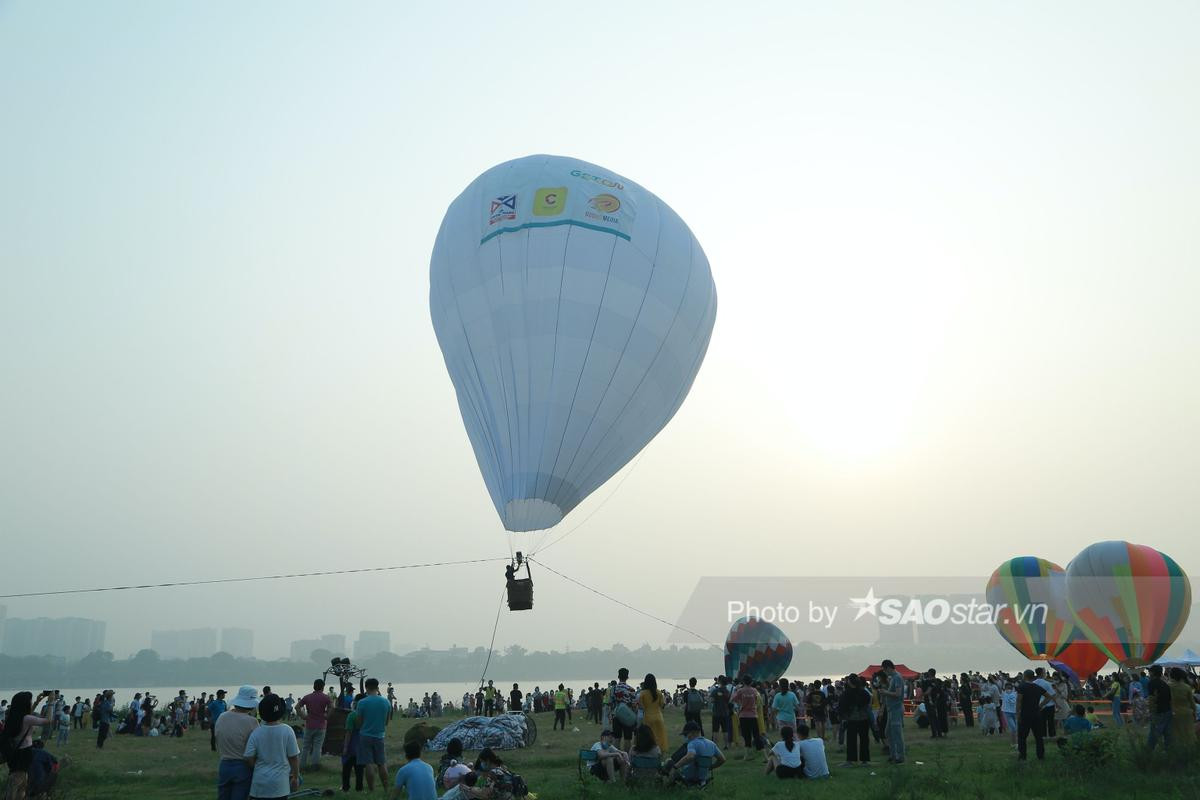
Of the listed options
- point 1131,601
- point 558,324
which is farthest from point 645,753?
point 1131,601

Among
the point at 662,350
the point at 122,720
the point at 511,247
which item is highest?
the point at 511,247

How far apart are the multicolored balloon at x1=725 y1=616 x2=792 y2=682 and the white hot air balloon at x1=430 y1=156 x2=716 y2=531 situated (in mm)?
17040

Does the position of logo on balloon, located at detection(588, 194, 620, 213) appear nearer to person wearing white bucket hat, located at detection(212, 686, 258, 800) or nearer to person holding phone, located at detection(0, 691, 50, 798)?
person wearing white bucket hat, located at detection(212, 686, 258, 800)

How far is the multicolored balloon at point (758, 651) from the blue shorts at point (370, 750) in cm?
2600

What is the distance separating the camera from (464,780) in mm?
9312

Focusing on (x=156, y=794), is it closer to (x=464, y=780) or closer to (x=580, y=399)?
(x=464, y=780)

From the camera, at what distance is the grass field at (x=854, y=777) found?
10.6 m

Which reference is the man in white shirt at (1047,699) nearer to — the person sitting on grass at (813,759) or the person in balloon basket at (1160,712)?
the person in balloon basket at (1160,712)

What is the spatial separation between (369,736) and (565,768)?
3.94 meters

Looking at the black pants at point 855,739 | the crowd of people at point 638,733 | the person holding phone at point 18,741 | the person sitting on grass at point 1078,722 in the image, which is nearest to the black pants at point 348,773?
the crowd of people at point 638,733

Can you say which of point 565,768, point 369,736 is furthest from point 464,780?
point 565,768

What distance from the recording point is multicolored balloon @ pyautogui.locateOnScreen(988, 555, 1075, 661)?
3562 cm

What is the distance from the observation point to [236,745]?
8.58 m

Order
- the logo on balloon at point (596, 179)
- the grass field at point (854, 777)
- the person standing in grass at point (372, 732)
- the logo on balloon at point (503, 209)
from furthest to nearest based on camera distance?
the logo on balloon at point (596, 179), the logo on balloon at point (503, 209), the person standing in grass at point (372, 732), the grass field at point (854, 777)
